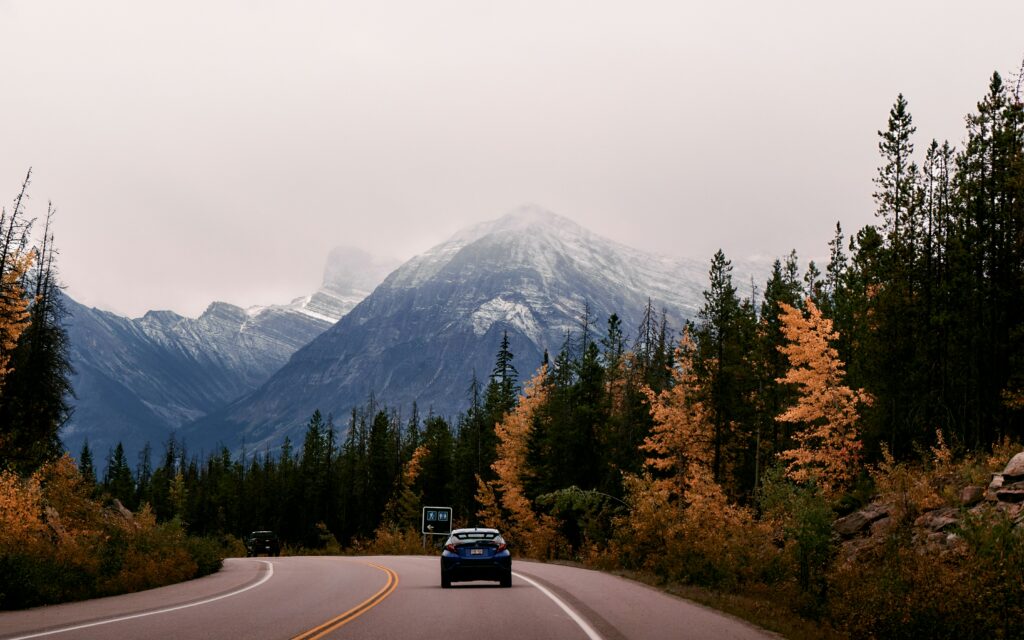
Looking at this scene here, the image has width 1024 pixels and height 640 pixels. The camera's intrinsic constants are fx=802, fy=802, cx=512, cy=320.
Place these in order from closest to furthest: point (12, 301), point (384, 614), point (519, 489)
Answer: point (384, 614) < point (12, 301) < point (519, 489)

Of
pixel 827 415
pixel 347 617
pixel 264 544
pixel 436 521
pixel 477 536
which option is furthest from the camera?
pixel 264 544

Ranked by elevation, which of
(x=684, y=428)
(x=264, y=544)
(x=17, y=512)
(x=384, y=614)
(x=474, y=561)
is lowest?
(x=264, y=544)

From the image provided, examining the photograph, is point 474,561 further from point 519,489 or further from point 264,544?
point 264,544

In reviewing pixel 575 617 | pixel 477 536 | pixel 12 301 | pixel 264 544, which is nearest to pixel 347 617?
pixel 575 617

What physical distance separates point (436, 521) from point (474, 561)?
132 feet

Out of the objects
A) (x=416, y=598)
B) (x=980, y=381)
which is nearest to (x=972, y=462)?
(x=980, y=381)

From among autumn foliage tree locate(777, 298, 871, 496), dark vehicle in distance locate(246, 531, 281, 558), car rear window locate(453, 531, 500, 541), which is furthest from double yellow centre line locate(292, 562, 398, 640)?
dark vehicle in distance locate(246, 531, 281, 558)

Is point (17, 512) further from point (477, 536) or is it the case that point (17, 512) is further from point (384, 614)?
point (384, 614)

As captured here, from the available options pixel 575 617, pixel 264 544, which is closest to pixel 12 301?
pixel 575 617

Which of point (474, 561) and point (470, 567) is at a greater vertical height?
point (474, 561)

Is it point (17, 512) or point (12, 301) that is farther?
point (12, 301)

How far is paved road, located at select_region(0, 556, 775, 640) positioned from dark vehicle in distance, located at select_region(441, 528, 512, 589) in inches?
15.6

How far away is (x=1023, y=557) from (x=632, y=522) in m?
19.7

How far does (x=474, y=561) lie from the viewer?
68.4 ft
